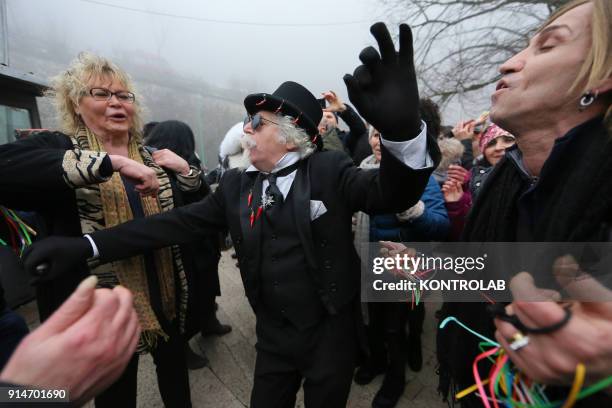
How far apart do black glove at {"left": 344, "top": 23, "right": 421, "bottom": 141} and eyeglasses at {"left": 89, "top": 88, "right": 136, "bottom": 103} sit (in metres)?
1.44

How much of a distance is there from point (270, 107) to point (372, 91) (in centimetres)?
69

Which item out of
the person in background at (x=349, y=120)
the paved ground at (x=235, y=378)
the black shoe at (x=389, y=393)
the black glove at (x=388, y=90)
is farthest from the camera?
the person in background at (x=349, y=120)

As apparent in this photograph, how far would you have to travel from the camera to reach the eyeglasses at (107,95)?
5.51 feet

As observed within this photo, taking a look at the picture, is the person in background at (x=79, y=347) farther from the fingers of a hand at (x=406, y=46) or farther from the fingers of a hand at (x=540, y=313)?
the fingers of a hand at (x=406, y=46)

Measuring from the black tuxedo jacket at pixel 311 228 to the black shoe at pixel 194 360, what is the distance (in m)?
1.55

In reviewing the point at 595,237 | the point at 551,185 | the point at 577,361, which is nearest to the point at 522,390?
the point at 577,361

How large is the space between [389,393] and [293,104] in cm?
223

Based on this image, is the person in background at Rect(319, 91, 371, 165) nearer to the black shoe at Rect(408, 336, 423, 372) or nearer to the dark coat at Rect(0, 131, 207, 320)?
the black shoe at Rect(408, 336, 423, 372)

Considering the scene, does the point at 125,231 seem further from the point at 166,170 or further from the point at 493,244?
the point at 493,244

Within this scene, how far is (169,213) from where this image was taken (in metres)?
1.63

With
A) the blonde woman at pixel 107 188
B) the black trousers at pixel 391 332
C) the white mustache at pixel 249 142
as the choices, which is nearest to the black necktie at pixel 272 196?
the white mustache at pixel 249 142

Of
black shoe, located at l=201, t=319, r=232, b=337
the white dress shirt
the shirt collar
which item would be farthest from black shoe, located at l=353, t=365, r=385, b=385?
the white dress shirt

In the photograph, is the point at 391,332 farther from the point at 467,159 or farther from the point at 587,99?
the point at 467,159

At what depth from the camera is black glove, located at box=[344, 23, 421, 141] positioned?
1018 mm
